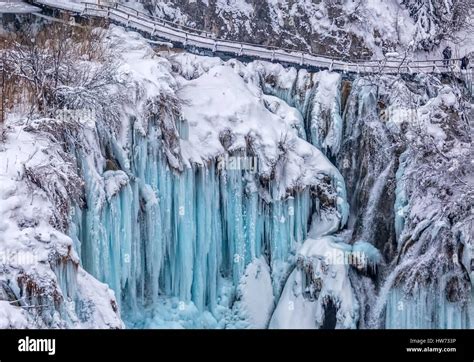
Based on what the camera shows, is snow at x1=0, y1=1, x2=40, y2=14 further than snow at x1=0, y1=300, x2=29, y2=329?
Yes

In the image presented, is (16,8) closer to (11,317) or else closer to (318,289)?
(318,289)

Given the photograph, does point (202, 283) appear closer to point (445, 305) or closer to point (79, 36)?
point (445, 305)

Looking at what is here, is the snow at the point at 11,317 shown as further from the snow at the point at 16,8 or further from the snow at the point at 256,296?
the snow at the point at 16,8

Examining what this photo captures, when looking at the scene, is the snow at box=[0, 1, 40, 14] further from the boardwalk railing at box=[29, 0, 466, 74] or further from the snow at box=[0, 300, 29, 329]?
the snow at box=[0, 300, 29, 329]

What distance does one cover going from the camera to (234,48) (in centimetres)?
1404

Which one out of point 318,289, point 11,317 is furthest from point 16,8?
point 11,317

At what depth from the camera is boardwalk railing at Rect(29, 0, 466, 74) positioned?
13.4m

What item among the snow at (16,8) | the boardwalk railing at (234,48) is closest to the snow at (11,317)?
the snow at (16,8)

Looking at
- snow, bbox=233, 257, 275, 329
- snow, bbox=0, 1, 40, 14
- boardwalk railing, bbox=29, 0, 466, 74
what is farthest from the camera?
boardwalk railing, bbox=29, 0, 466, 74

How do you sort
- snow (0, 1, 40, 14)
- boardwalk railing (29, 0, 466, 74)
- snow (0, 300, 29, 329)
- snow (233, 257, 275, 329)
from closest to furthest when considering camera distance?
1. snow (0, 300, 29, 329)
2. snow (233, 257, 275, 329)
3. snow (0, 1, 40, 14)
4. boardwalk railing (29, 0, 466, 74)

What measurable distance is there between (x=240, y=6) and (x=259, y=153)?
3.58m

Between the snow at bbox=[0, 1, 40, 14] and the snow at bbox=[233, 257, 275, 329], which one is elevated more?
the snow at bbox=[0, 1, 40, 14]

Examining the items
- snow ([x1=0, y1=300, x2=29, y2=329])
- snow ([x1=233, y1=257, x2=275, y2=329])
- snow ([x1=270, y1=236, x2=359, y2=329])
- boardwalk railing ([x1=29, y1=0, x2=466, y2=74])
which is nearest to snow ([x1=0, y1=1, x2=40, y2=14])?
boardwalk railing ([x1=29, y1=0, x2=466, y2=74])

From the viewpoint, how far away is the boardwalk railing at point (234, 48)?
13406 mm
